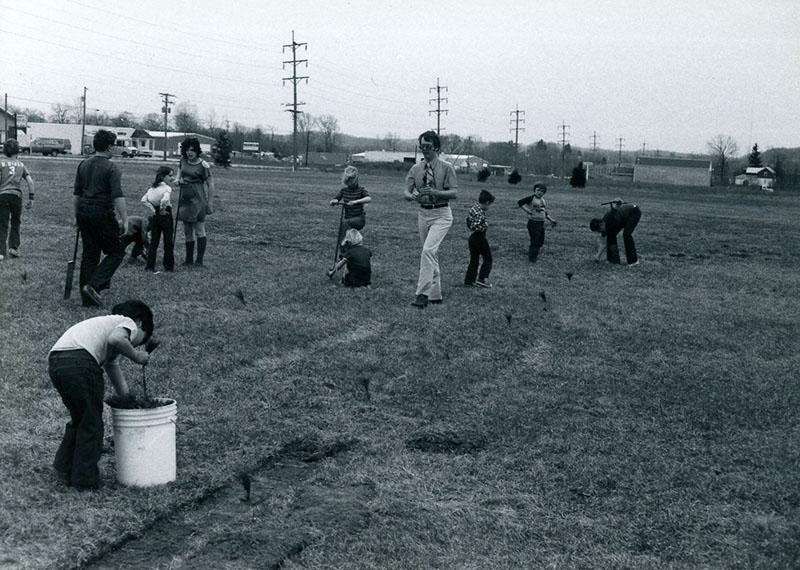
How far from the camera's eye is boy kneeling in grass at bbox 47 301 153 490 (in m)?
4.82

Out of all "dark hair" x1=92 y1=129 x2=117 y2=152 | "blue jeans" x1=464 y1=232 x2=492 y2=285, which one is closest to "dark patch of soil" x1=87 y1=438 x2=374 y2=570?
"dark hair" x1=92 y1=129 x2=117 y2=152

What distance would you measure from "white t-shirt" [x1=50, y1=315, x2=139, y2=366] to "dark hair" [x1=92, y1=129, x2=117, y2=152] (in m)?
4.31

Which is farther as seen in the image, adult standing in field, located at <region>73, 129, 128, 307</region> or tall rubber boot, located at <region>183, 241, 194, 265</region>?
tall rubber boot, located at <region>183, 241, 194, 265</region>

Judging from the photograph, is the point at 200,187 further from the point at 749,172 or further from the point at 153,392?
the point at 749,172

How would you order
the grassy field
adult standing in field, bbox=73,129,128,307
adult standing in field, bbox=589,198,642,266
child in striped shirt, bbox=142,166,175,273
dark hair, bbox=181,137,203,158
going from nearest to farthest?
the grassy field → adult standing in field, bbox=73,129,128,307 → dark hair, bbox=181,137,203,158 → child in striped shirt, bbox=142,166,175,273 → adult standing in field, bbox=589,198,642,266

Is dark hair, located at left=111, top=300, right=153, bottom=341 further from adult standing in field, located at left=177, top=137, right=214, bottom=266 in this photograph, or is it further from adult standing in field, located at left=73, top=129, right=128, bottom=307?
adult standing in field, located at left=177, top=137, right=214, bottom=266

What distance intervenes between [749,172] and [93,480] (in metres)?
117

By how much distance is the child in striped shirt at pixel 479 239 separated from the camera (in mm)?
12195

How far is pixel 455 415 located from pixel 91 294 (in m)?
4.81

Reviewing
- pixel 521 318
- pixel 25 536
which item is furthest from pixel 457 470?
pixel 521 318

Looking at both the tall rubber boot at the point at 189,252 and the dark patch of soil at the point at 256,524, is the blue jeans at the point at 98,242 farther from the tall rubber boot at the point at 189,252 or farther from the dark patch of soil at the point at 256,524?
the dark patch of soil at the point at 256,524

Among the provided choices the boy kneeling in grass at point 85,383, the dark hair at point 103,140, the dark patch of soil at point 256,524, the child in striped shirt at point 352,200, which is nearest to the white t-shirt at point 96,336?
the boy kneeling in grass at point 85,383

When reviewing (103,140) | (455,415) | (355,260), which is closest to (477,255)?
(355,260)

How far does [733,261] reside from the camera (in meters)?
19.0
